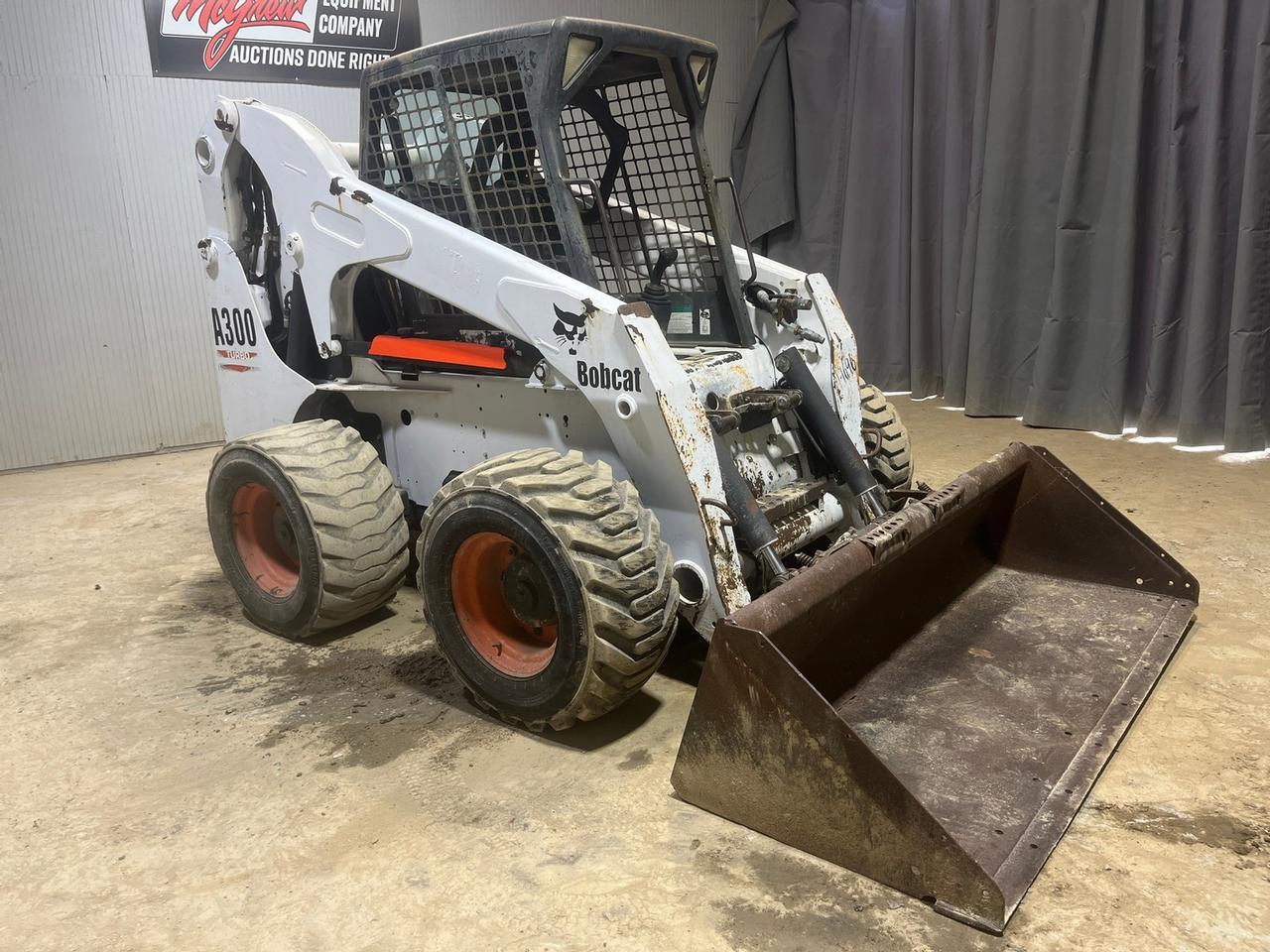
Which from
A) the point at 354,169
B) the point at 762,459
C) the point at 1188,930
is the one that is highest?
the point at 354,169

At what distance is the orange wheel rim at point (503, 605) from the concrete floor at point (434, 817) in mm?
198

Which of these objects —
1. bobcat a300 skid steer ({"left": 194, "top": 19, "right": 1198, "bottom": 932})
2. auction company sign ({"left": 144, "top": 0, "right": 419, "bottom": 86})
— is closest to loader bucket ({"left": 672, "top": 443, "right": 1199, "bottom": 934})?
bobcat a300 skid steer ({"left": 194, "top": 19, "right": 1198, "bottom": 932})

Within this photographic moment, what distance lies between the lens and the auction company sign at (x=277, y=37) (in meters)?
5.51

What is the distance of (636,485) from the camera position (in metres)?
2.71

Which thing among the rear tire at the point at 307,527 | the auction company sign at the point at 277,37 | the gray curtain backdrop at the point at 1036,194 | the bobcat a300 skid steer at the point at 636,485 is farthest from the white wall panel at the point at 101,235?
the rear tire at the point at 307,527

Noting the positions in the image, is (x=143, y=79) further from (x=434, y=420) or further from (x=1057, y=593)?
(x=1057, y=593)

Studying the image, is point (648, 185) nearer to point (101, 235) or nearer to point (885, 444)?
point (885, 444)

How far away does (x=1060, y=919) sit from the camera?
6.16ft

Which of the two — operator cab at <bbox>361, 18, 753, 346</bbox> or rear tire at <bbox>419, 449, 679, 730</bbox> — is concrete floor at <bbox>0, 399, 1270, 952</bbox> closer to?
rear tire at <bbox>419, 449, 679, 730</bbox>

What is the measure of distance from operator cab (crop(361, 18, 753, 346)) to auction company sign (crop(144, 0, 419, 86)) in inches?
121

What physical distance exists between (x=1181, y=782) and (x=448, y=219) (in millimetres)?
2459

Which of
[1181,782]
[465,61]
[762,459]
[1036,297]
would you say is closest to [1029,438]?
[1036,297]

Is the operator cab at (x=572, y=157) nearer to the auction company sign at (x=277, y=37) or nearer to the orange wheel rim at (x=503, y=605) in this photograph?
the orange wheel rim at (x=503, y=605)

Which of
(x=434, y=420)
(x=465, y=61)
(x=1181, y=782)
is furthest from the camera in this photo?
(x=434, y=420)
